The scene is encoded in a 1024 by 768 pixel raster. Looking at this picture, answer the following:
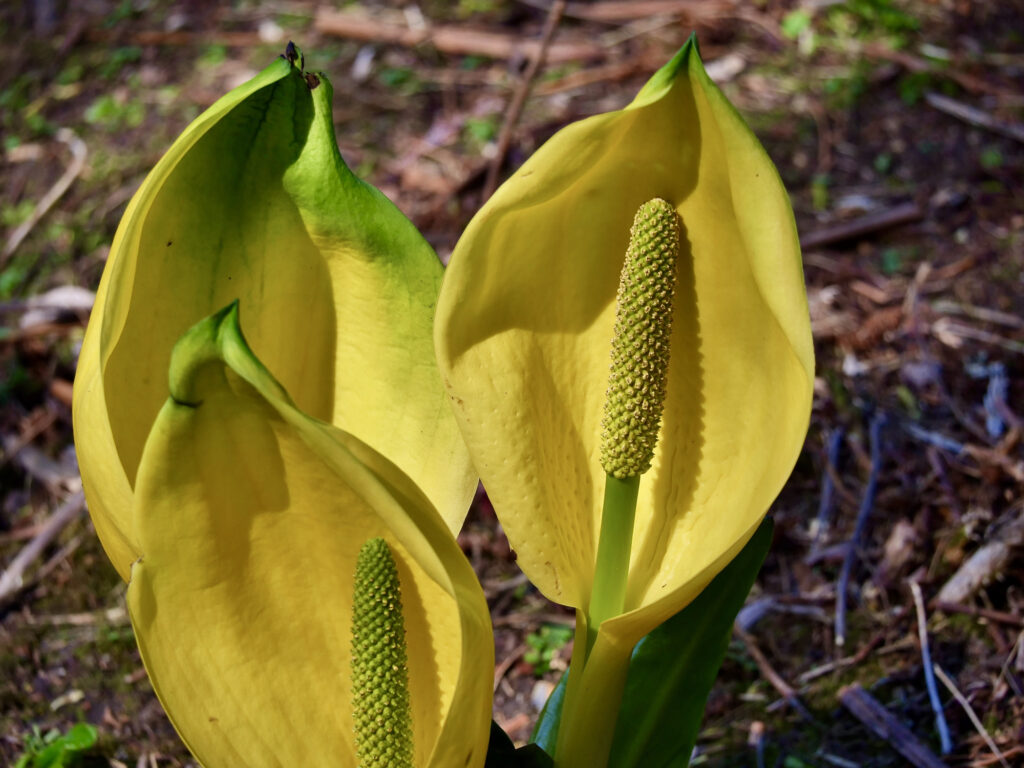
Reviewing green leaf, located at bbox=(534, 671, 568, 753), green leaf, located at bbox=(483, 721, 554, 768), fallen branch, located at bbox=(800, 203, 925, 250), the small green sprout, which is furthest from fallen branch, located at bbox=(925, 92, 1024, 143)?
green leaf, located at bbox=(483, 721, 554, 768)

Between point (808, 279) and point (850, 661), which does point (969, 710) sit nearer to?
point (850, 661)

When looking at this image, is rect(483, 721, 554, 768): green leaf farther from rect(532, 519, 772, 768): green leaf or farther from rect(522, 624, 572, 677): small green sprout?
rect(522, 624, 572, 677): small green sprout

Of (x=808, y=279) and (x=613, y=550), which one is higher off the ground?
(x=613, y=550)

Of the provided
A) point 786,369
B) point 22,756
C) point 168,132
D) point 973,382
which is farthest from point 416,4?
point 786,369

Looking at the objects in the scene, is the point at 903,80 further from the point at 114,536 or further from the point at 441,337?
the point at 114,536

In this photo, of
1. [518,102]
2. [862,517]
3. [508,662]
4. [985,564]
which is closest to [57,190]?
[518,102]

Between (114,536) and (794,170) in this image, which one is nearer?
(114,536)

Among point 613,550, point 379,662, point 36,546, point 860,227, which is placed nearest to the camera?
point 379,662
